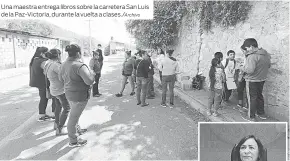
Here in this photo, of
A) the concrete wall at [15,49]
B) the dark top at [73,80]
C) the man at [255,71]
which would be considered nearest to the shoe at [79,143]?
the dark top at [73,80]

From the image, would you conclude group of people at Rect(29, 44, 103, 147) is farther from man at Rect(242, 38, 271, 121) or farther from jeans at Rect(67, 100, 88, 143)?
man at Rect(242, 38, 271, 121)

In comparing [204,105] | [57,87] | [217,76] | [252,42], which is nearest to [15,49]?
[57,87]

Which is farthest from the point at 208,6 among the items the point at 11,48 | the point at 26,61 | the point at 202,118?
the point at 26,61

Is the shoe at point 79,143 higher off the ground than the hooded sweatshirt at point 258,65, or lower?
lower

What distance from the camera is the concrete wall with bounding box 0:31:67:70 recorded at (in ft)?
47.3

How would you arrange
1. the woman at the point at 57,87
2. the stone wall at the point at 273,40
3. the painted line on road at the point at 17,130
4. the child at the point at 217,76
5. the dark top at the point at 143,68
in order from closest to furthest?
the painted line on road at the point at 17,130 < the woman at the point at 57,87 < the stone wall at the point at 273,40 < the child at the point at 217,76 < the dark top at the point at 143,68

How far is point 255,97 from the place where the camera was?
155 inches

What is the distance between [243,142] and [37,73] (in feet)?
13.3

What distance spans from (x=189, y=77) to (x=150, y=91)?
1916 millimetres

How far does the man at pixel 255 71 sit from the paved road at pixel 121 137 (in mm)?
1113

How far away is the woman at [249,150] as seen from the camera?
154 cm

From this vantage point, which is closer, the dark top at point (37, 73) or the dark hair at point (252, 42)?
the dark hair at point (252, 42)

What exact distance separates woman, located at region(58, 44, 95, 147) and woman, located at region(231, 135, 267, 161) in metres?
2.20

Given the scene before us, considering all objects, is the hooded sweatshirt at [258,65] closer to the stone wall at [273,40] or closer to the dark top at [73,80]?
the stone wall at [273,40]
